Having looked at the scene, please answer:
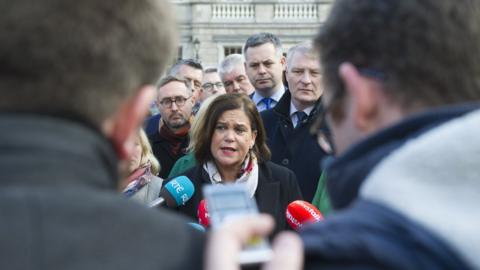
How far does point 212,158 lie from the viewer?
4723 millimetres

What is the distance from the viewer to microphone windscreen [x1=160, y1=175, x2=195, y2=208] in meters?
4.34

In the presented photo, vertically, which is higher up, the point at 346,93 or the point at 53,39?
the point at 53,39

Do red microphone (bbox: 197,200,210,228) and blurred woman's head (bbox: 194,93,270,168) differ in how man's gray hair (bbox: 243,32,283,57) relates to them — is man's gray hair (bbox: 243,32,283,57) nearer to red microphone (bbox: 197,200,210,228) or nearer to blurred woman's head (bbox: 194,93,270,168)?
blurred woman's head (bbox: 194,93,270,168)

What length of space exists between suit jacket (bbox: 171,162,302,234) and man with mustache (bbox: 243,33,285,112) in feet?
7.23

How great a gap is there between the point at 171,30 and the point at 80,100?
26cm

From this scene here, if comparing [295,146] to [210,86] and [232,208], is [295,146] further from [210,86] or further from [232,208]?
[210,86]

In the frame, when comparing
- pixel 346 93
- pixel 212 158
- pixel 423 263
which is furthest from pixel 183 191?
pixel 423 263

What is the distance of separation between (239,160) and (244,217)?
10.5ft

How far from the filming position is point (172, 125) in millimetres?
6453

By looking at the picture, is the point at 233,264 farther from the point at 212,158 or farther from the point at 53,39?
the point at 212,158

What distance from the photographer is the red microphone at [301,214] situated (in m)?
3.98

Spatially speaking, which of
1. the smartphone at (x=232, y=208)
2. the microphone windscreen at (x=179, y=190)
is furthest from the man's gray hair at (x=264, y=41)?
the smartphone at (x=232, y=208)

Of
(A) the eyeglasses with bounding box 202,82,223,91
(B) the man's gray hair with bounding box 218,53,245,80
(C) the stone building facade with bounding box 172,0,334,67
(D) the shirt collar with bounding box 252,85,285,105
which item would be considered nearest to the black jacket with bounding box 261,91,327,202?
(D) the shirt collar with bounding box 252,85,285,105

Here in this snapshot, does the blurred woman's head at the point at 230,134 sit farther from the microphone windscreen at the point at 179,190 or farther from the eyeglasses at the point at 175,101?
the eyeglasses at the point at 175,101
